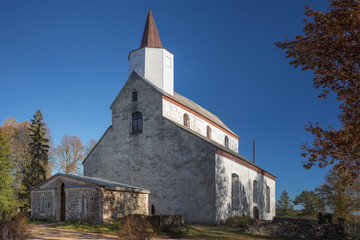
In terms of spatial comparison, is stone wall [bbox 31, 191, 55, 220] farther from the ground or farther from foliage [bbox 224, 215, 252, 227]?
foliage [bbox 224, 215, 252, 227]

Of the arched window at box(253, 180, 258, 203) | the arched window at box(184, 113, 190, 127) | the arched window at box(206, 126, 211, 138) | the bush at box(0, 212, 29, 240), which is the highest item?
the arched window at box(184, 113, 190, 127)

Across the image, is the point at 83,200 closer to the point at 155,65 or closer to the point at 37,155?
the point at 155,65

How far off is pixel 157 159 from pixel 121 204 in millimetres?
6433

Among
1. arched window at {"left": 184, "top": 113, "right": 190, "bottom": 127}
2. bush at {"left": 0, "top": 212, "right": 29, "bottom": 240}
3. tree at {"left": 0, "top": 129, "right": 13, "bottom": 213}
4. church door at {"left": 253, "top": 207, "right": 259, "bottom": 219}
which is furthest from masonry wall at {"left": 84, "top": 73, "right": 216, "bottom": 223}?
bush at {"left": 0, "top": 212, "right": 29, "bottom": 240}

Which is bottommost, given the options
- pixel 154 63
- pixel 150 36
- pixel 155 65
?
pixel 155 65

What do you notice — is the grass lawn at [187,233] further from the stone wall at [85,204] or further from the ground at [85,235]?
the stone wall at [85,204]

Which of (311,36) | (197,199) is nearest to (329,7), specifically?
(311,36)

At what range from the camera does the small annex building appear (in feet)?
68.8

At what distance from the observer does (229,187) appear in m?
26.8

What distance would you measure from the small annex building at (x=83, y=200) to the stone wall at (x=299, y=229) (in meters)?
8.37

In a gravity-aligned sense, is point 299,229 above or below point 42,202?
below

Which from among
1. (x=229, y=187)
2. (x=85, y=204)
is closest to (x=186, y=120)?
(x=229, y=187)

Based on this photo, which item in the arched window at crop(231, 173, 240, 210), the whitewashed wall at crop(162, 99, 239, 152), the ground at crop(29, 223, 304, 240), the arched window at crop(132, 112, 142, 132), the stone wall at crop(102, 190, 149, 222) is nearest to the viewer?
the ground at crop(29, 223, 304, 240)

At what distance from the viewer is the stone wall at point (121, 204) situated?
2101cm
